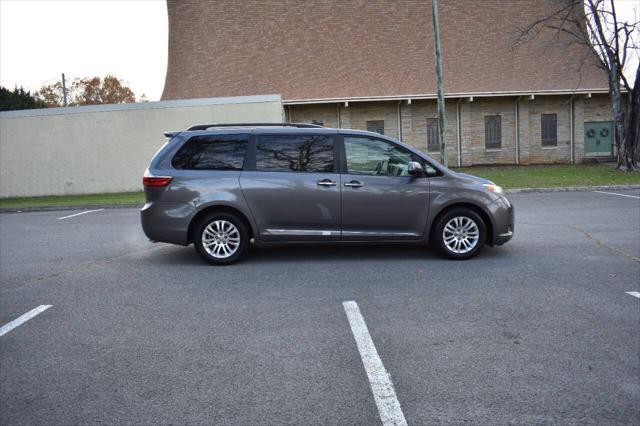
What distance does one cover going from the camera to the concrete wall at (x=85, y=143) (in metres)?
21.7

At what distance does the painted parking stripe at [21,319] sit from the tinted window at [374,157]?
407 centimetres

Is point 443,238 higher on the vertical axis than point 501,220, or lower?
lower

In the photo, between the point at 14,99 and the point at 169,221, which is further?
the point at 14,99

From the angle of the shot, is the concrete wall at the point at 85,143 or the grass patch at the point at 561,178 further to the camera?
the concrete wall at the point at 85,143

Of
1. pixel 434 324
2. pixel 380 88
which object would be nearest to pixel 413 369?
pixel 434 324

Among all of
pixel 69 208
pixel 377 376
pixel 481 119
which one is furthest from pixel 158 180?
pixel 481 119

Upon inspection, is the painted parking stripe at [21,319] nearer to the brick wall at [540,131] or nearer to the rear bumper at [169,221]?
the rear bumper at [169,221]

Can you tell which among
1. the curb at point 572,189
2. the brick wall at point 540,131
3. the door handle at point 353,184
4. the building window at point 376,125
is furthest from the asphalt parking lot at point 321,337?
the brick wall at point 540,131

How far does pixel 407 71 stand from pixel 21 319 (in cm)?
2608

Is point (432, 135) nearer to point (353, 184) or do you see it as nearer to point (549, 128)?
point (549, 128)

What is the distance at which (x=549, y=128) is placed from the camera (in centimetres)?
3012

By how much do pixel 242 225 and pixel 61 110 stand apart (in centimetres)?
1684

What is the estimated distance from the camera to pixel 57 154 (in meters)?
21.9

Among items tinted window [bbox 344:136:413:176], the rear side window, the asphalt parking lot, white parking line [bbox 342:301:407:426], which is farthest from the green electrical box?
white parking line [bbox 342:301:407:426]
